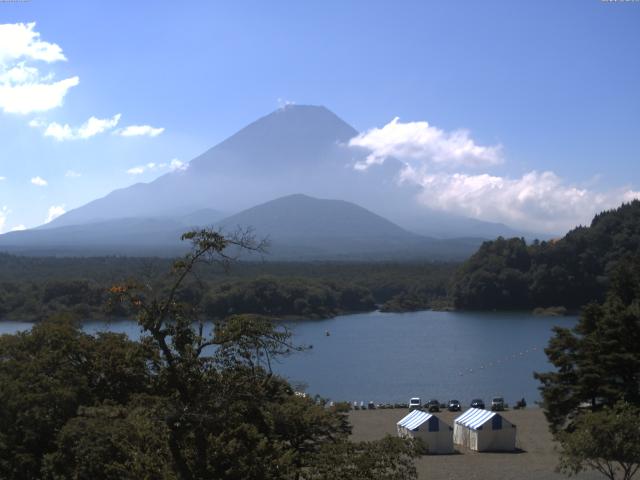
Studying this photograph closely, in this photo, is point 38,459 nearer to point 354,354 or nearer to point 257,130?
point 354,354

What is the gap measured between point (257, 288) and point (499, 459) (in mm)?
24505

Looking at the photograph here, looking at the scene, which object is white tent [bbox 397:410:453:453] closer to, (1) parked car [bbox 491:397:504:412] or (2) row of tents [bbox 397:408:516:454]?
(2) row of tents [bbox 397:408:516:454]

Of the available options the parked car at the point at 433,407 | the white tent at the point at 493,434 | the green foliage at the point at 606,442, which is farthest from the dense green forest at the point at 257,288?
the green foliage at the point at 606,442

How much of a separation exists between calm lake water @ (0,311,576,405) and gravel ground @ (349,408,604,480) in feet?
6.71

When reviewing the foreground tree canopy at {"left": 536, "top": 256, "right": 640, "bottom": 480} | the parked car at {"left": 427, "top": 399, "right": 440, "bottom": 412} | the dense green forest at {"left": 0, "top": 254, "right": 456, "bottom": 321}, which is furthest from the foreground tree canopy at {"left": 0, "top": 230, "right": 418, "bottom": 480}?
the dense green forest at {"left": 0, "top": 254, "right": 456, "bottom": 321}

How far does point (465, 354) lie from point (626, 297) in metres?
10.9

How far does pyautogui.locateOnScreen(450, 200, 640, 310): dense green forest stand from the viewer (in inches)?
1463

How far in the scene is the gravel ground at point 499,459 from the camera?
977cm

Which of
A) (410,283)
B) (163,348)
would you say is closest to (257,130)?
(410,283)

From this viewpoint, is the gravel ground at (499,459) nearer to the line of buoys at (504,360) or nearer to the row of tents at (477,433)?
the row of tents at (477,433)

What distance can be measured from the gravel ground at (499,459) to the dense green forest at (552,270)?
23.9 meters

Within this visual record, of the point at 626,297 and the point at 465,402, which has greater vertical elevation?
the point at 626,297

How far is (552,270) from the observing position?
37.3 metres

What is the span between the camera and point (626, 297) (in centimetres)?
1339
